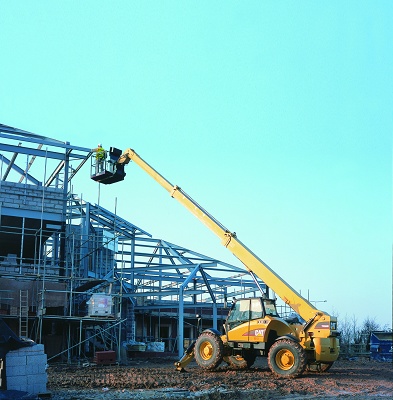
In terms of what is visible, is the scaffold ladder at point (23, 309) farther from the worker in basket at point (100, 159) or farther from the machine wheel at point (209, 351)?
the machine wheel at point (209, 351)

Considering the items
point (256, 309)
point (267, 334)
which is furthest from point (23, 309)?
point (267, 334)

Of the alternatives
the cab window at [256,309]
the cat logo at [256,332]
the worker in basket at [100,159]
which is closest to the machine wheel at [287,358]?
the cat logo at [256,332]

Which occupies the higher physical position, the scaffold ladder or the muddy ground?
the scaffold ladder

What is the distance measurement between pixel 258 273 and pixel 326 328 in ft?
9.16

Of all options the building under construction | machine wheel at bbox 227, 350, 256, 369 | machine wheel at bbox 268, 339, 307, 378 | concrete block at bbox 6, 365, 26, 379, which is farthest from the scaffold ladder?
concrete block at bbox 6, 365, 26, 379

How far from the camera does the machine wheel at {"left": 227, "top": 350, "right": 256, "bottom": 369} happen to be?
19.6m

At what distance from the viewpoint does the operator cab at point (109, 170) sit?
76.4 ft

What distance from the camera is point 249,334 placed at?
18.3m

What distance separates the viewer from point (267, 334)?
1805 cm

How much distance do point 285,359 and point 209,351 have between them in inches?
116

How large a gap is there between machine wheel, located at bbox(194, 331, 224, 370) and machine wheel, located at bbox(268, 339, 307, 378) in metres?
2.13

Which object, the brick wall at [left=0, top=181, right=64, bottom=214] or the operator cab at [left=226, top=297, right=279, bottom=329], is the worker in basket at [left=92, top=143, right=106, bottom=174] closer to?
the brick wall at [left=0, top=181, right=64, bottom=214]

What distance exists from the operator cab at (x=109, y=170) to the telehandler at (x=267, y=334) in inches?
155

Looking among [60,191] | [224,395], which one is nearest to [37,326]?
[60,191]
